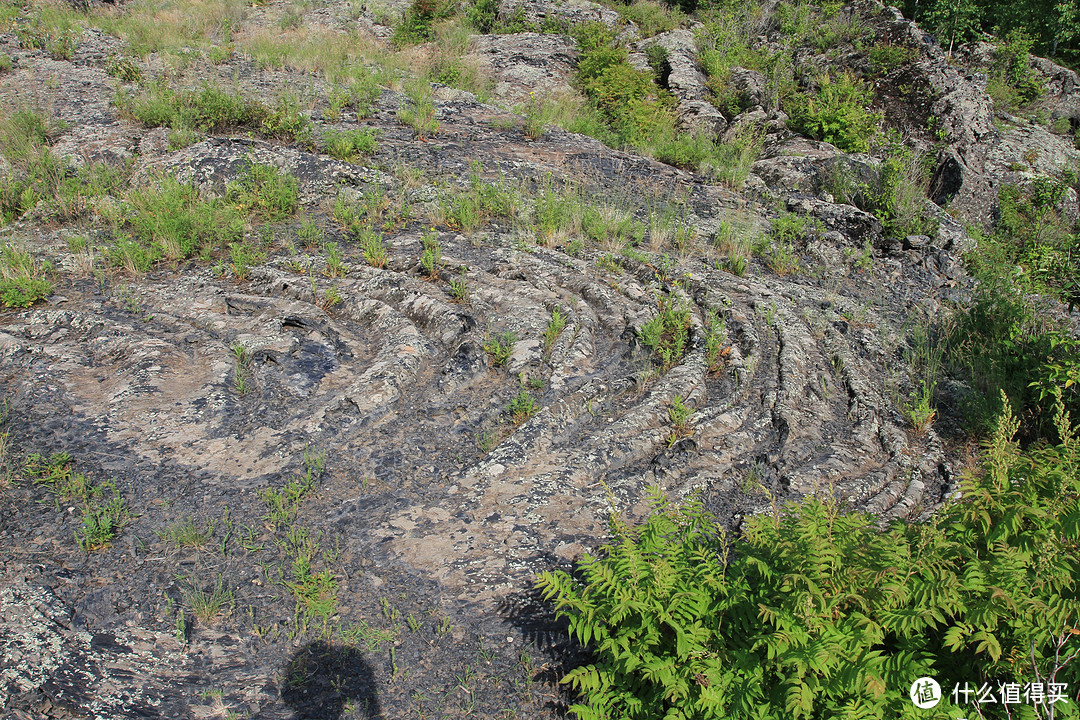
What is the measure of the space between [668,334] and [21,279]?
257 inches

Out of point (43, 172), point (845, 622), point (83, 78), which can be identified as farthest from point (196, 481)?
point (83, 78)

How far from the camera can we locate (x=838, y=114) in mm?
11367

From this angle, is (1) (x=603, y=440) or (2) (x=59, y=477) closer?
(2) (x=59, y=477)

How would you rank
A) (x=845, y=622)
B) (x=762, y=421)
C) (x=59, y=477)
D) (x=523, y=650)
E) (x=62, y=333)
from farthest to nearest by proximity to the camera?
(x=62, y=333)
(x=762, y=421)
(x=59, y=477)
(x=523, y=650)
(x=845, y=622)

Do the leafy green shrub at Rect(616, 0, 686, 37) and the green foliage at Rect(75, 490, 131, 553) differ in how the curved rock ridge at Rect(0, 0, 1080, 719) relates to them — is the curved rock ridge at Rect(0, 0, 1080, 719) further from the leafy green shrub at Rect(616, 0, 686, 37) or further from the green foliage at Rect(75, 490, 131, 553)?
the leafy green shrub at Rect(616, 0, 686, 37)

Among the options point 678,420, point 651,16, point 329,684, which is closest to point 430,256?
point 678,420

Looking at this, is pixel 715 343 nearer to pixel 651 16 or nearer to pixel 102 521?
pixel 102 521

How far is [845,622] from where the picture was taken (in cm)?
262

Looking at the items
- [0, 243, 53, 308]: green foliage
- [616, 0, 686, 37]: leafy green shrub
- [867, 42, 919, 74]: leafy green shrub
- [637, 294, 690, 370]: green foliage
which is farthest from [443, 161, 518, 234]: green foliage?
[616, 0, 686, 37]: leafy green shrub

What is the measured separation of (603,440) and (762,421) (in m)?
1.48

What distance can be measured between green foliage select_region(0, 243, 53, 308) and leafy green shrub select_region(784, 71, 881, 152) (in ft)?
39.7

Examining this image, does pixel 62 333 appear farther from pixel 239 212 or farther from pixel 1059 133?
pixel 1059 133

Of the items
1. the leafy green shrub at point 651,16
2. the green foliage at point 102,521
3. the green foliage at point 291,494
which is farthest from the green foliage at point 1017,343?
the leafy green shrub at point 651,16

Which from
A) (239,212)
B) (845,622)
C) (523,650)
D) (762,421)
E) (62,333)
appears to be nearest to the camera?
(845,622)
